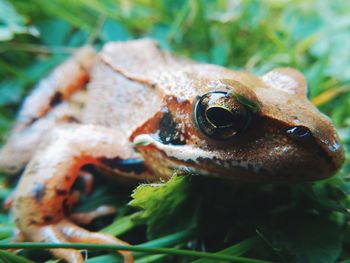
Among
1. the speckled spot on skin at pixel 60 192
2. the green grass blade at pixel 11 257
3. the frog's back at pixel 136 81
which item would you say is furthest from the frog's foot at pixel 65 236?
the frog's back at pixel 136 81

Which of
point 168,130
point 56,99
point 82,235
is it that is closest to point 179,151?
point 168,130

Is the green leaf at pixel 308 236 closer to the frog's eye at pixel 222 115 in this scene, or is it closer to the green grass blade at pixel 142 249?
the green grass blade at pixel 142 249

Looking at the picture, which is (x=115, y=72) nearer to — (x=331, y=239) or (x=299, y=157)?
(x=299, y=157)

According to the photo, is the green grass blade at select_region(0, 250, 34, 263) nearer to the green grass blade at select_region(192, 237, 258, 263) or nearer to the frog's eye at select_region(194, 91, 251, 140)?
the green grass blade at select_region(192, 237, 258, 263)

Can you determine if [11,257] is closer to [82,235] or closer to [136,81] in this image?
Answer: [82,235]

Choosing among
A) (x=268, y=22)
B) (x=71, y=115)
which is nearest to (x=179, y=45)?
(x=268, y=22)

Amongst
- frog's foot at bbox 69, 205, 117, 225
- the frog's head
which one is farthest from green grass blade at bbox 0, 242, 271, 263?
frog's foot at bbox 69, 205, 117, 225
